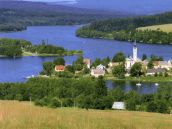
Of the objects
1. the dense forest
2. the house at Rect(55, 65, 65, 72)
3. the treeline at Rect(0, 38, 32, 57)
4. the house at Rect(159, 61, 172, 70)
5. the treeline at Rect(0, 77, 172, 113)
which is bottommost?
the dense forest

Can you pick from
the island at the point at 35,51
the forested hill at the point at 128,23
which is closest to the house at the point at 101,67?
the island at the point at 35,51

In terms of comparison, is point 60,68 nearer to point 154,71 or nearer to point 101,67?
point 101,67

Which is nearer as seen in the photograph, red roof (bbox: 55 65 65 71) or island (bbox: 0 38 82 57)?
red roof (bbox: 55 65 65 71)

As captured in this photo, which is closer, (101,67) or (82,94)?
(82,94)

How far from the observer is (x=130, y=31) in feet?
130

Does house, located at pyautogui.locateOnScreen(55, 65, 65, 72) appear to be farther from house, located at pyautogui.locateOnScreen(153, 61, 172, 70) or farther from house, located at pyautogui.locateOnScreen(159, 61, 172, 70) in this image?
house, located at pyautogui.locateOnScreen(159, 61, 172, 70)

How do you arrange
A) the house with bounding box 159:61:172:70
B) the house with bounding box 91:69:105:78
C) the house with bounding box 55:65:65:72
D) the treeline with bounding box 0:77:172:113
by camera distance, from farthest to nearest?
the house with bounding box 159:61:172:70
the house with bounding box 55:65:65:72
the house with bounding box 91:69:105:78
the treeline with bounding box 0:77:172:113

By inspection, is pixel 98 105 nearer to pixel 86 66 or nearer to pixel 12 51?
pixel 86 66

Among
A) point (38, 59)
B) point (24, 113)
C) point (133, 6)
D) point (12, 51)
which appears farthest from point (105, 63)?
point (133, 6)

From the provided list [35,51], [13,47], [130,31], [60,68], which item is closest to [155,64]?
[60,68]

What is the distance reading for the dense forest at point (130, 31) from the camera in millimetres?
35303

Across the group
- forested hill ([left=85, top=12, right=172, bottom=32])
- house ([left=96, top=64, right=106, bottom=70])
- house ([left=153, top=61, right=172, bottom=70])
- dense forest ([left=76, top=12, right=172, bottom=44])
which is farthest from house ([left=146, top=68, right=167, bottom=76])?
forested hill ([left=85, top=12, right=172, bottom=32])

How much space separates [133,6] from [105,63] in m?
133

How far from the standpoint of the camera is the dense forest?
3530 centimetres
